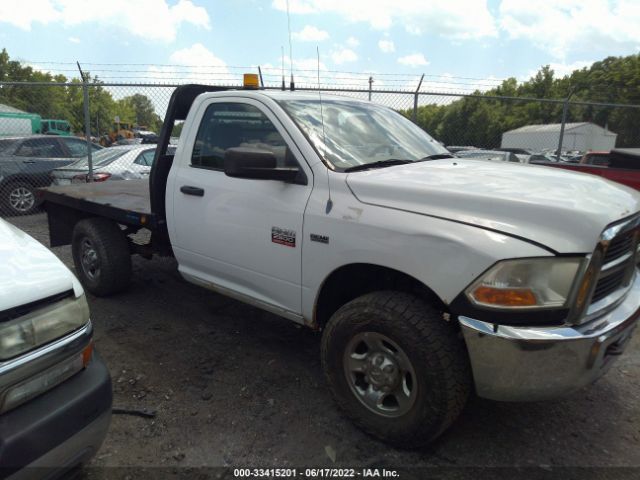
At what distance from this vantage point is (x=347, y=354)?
2.61 metres

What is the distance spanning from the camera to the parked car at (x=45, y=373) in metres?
1.63

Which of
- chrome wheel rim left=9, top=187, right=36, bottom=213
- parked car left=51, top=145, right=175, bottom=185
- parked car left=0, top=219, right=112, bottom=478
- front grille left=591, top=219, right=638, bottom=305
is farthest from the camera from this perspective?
chrome wheel rim left=9, top=187, right=36, bottom=213

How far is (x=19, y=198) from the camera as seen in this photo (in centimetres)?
899

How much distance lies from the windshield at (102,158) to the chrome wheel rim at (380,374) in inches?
303

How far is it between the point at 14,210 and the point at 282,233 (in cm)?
826

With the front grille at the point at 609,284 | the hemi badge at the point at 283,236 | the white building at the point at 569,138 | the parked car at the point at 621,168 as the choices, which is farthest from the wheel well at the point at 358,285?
the white building at the point at 569,138

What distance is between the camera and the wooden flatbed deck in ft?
13.3

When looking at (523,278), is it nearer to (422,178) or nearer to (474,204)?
(474,204)

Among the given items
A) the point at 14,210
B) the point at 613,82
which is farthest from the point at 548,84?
the point at 14,210

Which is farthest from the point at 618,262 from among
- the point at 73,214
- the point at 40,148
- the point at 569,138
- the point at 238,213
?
the point at 569,138

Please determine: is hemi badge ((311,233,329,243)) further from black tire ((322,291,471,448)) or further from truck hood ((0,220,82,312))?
truck hood ((0,220,82,312))

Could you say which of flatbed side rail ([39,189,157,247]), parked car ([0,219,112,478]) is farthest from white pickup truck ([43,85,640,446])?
parked car ([0,219,112,478])

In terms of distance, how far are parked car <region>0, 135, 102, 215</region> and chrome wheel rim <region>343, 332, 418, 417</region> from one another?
8.60m

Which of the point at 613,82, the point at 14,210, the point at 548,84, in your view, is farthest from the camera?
the point at 548,84
